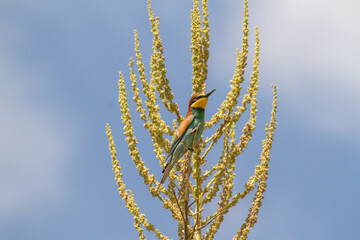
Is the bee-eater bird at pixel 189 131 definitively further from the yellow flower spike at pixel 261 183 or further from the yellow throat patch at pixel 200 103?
the yellow flower spike at pixel 261 183

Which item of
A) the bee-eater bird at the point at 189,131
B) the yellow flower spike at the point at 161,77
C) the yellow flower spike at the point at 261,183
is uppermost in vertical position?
the yellow flower spike at the point at 161,77

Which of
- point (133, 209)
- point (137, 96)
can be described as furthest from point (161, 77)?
point (133, 209)

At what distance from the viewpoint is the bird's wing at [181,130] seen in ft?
24.5

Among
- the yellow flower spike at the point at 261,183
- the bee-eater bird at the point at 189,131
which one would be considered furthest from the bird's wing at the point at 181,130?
the yellow flower spike at the point at 261,183

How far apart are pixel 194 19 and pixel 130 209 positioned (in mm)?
3106

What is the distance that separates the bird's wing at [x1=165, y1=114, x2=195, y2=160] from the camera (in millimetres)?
7477

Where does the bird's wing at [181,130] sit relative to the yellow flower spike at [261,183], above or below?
above

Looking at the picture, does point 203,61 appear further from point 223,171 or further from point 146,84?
point 223,171

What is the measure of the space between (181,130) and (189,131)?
12cm

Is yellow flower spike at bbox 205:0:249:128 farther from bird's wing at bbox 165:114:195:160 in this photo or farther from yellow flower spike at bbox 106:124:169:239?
yellow flower spike at bbox 106:124:169:239

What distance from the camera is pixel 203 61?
782 centimetres

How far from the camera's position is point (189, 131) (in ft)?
24.6

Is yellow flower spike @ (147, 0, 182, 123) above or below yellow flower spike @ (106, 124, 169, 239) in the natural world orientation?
above

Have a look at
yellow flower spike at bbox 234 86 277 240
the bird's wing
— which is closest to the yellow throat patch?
the bird's wing
